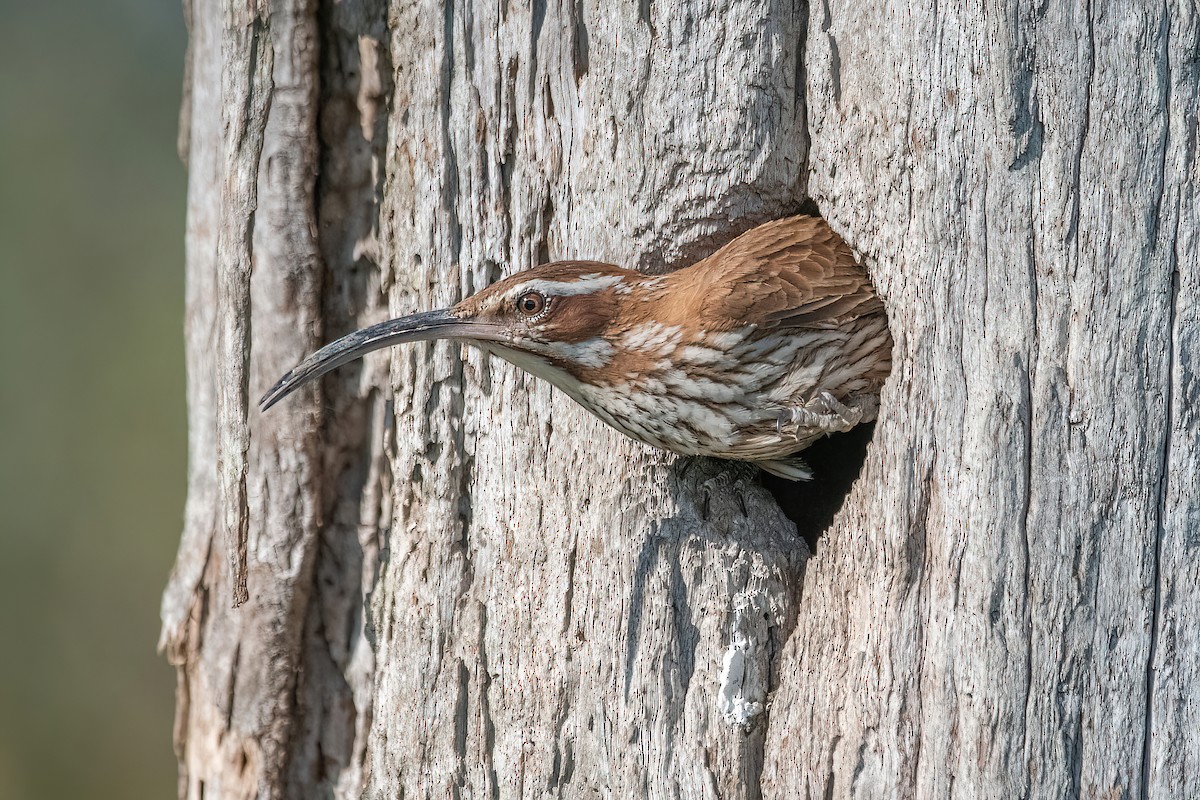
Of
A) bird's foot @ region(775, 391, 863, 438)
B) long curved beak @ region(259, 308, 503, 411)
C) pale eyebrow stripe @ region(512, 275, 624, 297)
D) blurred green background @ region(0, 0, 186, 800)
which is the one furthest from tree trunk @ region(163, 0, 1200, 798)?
blurred green background @ region(0, 0, 186, 800)

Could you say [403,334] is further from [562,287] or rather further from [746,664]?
[746,664]

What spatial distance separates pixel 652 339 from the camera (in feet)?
9.65

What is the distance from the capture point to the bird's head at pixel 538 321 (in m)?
2.92

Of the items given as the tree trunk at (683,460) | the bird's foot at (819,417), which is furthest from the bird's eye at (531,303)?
the bird's foot at (819,417)

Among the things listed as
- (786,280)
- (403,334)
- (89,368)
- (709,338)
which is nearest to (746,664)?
(709,338)

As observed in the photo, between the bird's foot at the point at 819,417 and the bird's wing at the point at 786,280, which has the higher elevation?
the bird's wing at the point at 786,280

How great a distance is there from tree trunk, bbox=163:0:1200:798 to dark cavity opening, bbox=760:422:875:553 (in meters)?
0.04

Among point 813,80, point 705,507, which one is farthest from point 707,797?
point 813,80

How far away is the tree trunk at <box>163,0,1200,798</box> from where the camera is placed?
243 centimetres

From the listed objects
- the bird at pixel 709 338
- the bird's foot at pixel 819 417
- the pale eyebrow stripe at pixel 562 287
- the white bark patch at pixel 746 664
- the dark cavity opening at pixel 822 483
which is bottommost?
the white bark patch at pixel 746 664

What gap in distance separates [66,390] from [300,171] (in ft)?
16.9

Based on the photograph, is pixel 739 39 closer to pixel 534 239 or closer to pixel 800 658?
pixel 534 239

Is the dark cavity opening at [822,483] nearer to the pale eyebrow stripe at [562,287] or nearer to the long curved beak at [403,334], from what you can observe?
the pale eyebrow stripe at [562,287]

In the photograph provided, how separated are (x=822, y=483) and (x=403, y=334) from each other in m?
1.44
